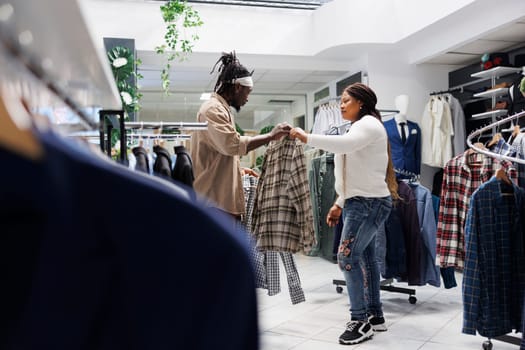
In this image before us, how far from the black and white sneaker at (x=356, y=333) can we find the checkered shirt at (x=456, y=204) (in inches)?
24.4

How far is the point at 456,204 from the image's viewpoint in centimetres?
330

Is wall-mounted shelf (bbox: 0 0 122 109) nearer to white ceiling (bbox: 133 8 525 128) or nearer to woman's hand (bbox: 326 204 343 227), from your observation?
woman's hand (bbox: 326 204 343 227)

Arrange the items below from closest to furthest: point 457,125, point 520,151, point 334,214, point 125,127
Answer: point 125,127 < point 520,151 < point 334,214 < point 457,125

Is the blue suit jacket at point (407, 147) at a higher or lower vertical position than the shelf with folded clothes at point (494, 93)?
lower

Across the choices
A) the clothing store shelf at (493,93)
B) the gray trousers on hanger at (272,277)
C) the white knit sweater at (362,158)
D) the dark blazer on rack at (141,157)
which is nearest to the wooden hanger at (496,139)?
the white knit sweater at (362,158)

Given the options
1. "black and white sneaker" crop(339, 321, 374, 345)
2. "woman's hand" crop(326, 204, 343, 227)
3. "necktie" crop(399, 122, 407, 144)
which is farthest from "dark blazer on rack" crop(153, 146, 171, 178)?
"necktie" crop(399, 122, 407, 144)

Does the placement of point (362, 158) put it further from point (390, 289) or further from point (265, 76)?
point (265, 76)

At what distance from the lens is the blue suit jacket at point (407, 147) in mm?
6102

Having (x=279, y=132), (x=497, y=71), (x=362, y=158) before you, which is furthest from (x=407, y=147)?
(x=279, y=132)

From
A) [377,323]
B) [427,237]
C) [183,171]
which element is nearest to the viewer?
[183,171]

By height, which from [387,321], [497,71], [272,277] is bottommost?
[387,321]

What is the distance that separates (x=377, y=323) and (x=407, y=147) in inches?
128

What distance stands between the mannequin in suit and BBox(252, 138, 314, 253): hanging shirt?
118 inches

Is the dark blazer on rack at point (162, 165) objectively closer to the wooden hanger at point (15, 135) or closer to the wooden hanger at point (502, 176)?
the wooden hanger at point (15, 135)
